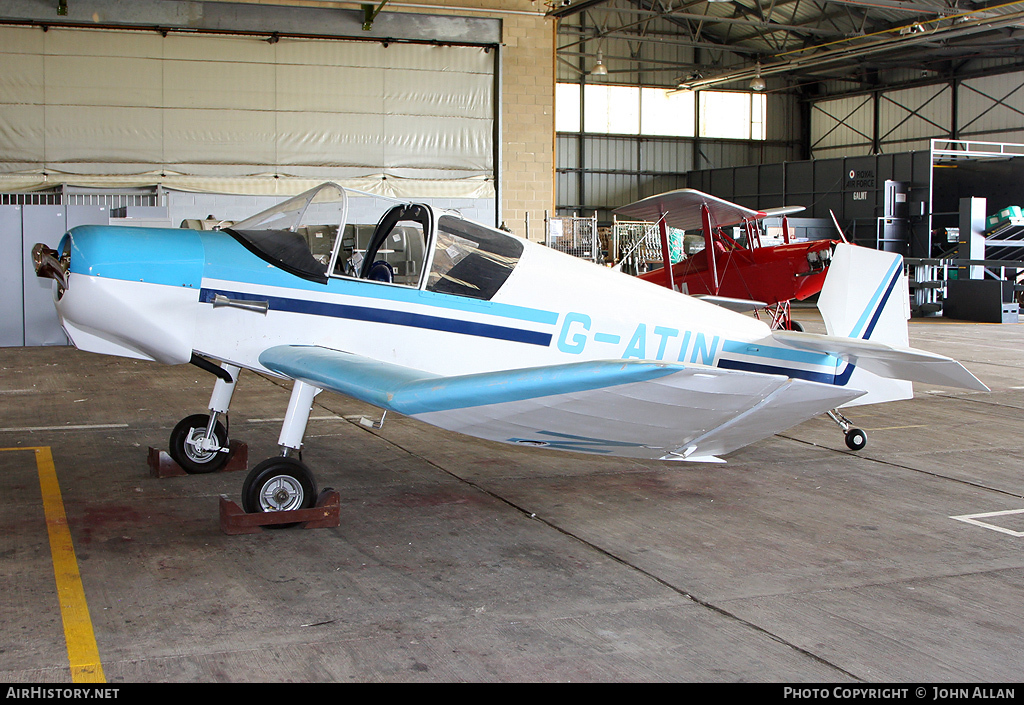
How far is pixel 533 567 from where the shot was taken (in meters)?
4.65

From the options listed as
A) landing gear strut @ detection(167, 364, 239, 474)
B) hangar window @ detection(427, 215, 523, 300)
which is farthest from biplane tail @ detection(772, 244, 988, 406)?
landing gear strut @ detection(167, 364, 239, 474)

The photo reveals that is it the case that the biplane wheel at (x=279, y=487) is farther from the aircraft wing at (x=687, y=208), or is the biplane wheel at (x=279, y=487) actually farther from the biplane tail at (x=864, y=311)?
the aircraft wing at (x=687, y=208)

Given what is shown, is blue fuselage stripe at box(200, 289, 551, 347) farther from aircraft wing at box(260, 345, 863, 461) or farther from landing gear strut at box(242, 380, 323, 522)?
aircraft wing at box(260, 345, 863, 461)

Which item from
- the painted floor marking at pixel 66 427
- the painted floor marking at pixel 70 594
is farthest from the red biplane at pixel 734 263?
the painted floor marking at pixel 70 594

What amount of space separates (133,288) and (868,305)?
199 inches

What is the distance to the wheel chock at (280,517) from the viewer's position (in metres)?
5.07

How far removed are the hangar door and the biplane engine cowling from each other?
14513 millimetres

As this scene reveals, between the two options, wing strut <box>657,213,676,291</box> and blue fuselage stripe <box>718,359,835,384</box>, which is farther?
wing strut <box>657,213,676,291</box>

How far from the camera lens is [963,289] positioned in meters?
23.5

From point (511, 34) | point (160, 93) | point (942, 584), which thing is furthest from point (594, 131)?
point (942, 584)

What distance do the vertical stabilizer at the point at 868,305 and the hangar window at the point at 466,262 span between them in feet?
8.00

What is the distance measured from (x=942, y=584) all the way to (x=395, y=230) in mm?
3798

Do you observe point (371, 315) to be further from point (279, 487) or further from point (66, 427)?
point (66, 427)

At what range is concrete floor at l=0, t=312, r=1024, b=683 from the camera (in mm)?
3504
